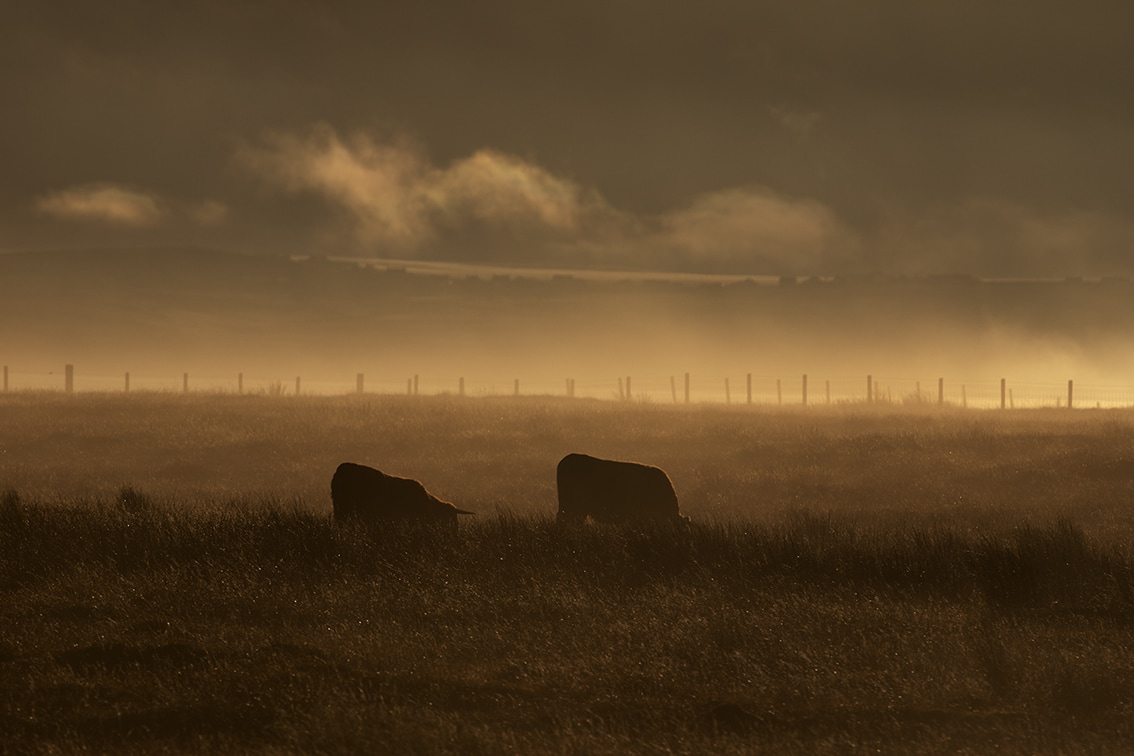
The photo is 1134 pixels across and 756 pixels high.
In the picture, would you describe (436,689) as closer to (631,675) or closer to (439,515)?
(631,675)

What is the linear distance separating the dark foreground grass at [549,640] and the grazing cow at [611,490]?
7.49 feet

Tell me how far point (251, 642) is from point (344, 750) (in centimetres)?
265

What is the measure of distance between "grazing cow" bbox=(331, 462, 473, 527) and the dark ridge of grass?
33.7 inches

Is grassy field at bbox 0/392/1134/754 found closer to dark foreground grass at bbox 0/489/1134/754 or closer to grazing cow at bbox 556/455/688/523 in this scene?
dark foreground grass at bbox 0/489/1134/754

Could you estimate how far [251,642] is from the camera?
962cm

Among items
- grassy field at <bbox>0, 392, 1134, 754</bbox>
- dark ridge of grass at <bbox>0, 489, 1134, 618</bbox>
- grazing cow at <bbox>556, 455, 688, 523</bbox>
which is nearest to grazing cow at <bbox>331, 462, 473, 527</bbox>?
grassy field at <bbox>0, 392, 1134, 754</bbox>

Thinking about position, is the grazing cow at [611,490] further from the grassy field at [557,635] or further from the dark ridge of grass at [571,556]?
the dark ridge of grass at [571,556]

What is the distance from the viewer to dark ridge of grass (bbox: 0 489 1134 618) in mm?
11898

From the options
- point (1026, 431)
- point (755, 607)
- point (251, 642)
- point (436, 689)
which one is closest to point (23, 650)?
point (251, 642)

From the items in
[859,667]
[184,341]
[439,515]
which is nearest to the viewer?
[859,667]

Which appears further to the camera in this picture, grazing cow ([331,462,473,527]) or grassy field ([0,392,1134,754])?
grazing cow ([331,462,473,527])

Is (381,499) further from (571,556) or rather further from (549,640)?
(549,640)

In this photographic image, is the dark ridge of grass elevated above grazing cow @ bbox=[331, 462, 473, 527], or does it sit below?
below

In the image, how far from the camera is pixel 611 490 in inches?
666
